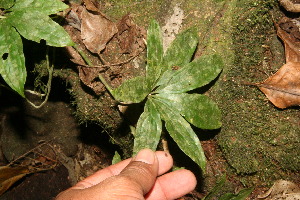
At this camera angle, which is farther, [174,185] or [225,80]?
[174,185]

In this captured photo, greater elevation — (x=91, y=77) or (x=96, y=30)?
(x=96, y=30)

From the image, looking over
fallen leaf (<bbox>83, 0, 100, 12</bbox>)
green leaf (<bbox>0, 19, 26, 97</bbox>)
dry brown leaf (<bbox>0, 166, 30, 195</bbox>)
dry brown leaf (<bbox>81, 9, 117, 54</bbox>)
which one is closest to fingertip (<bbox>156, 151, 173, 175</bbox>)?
dry brown leaf (<bbox>81, 9, 117, 54</bbox>)

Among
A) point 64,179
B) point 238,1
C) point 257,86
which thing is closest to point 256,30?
point 238,1

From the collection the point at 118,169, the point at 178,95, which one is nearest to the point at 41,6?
the point at 178,95

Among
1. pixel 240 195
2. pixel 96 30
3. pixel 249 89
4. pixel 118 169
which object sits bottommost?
pixel 118 169

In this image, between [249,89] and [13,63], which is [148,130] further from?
[13,63]

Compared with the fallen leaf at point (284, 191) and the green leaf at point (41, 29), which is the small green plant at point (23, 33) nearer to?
the green leaf at point (41, 29)
